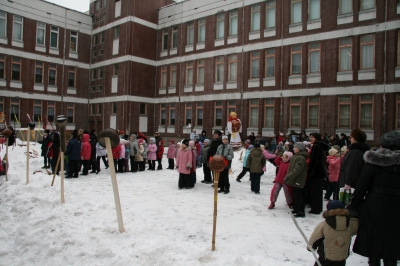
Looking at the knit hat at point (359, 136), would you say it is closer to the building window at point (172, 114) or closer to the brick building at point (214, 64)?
the brick building at point (214, 64)

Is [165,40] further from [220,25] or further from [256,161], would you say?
[256,161]

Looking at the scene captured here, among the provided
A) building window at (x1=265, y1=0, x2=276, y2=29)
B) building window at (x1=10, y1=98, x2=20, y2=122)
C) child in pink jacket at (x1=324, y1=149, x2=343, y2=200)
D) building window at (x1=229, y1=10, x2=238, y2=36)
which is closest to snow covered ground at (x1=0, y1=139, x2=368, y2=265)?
child in pink jacket at (x1=324, y1=149, x2=343, y2=200)

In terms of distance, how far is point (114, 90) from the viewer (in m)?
33.8

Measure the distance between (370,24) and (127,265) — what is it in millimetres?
21360

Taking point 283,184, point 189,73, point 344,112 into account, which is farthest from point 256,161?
point 189,73

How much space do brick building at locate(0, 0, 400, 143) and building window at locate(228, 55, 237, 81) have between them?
3.4 inches

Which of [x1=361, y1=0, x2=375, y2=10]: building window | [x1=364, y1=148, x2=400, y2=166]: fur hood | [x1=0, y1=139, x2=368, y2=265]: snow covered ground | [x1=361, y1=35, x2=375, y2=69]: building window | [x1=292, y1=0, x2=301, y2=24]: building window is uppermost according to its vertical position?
[x1=292, y1=0, x2=301, y2=24]: building window

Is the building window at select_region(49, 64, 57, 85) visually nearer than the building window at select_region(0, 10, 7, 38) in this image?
No

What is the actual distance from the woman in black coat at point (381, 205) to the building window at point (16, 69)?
34.0 metres

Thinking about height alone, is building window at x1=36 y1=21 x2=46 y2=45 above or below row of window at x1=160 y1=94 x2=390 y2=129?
above

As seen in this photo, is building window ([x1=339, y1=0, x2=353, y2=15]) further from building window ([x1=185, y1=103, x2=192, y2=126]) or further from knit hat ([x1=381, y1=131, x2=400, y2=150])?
knit hat ([x1=381, y1=131, x2=400, y2=150])

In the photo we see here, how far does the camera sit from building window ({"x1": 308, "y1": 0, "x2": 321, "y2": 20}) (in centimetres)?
2314

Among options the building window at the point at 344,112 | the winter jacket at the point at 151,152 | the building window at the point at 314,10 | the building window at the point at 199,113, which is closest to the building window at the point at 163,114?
the building window at the point at 199,113

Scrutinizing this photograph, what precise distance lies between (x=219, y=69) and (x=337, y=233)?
25.4 m
